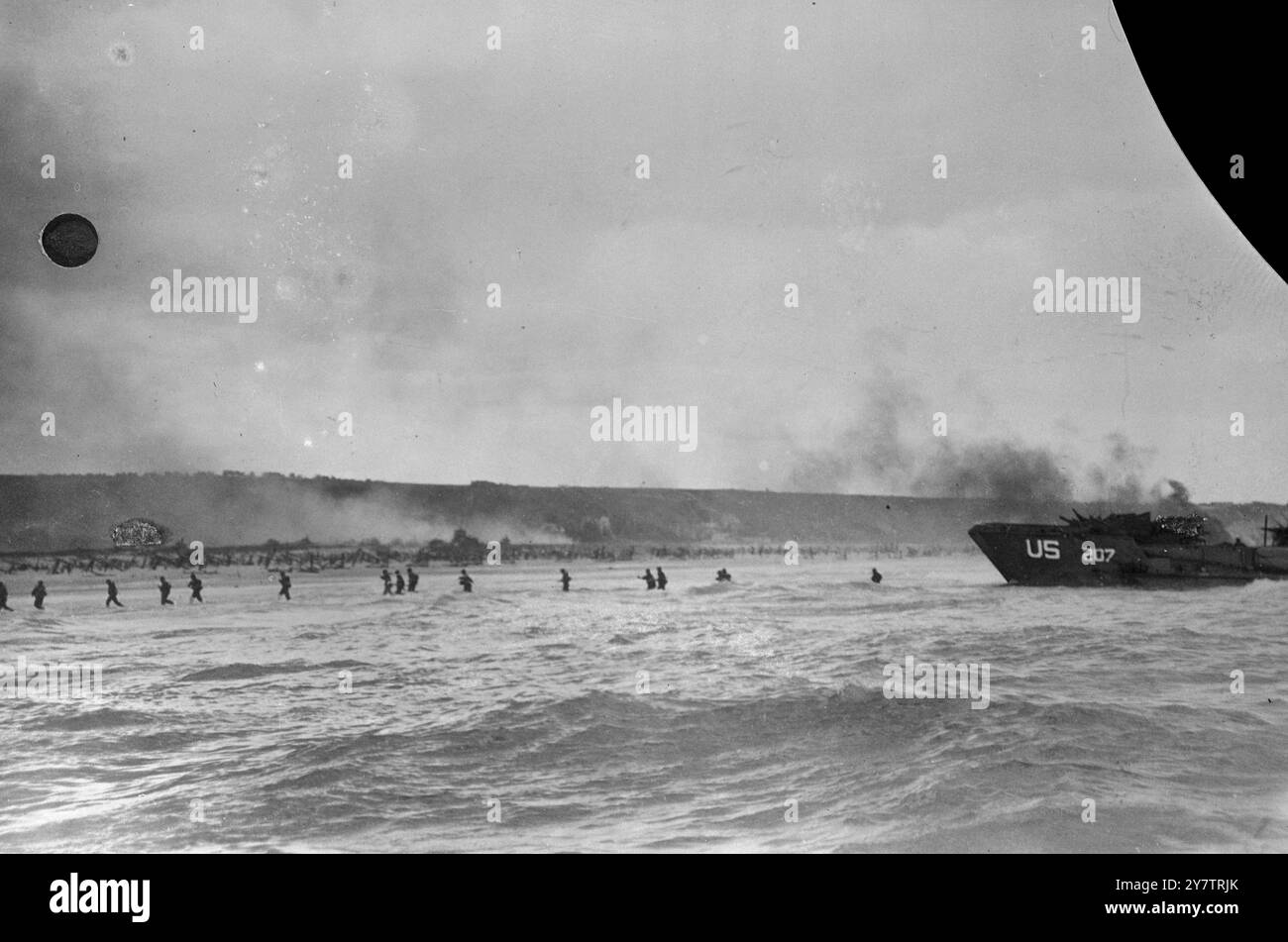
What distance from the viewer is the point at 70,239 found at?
3408mm

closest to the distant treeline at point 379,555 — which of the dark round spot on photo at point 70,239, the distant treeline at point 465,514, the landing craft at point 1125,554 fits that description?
the distant treeline at point 465,514

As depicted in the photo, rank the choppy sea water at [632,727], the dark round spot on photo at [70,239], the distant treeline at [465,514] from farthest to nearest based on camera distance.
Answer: the distant treeline at [465,514] → the dark round spot on photo at [70,239] → the choppy sea water at [632,727]

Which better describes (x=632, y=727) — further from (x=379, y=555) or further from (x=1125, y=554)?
Answer: (x=1125, y=554)

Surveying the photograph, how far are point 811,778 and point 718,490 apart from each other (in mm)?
1243

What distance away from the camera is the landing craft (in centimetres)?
419

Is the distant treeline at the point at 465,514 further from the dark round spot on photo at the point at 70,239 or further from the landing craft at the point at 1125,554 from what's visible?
the dark round spot on photo at the point at 70,239

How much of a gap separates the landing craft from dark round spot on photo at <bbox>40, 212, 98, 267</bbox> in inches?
160

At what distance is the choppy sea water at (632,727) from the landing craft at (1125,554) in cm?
46

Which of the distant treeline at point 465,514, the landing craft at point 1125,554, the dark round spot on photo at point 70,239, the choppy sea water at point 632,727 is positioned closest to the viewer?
the choppy sea water at point 632,727

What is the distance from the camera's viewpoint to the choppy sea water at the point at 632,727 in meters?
3.00

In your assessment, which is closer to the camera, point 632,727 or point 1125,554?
point 632,727

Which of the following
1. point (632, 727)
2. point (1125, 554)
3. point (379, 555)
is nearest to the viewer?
point (632, 727)

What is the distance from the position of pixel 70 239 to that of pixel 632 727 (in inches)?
117

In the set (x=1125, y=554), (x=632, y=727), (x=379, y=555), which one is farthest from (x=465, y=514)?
(x=1125, y=554)
